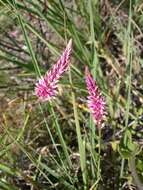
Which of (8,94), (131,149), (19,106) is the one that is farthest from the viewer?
(19,106)

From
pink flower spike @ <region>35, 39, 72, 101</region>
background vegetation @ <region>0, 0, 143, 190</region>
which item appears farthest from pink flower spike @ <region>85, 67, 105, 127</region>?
background vegetation @ <region>0, 0, 143, 190</region>

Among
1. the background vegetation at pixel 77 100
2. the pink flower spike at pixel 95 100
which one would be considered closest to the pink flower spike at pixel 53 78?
the pink flower spike at pixel 95 100

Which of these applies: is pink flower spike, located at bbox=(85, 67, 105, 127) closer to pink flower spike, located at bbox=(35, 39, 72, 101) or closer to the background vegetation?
pink flower spike, located at bbox=(35, 39, 72, 101)

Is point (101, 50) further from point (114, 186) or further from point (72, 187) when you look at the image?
point (72, 187)

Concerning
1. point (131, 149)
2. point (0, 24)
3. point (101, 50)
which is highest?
point (0, 24)

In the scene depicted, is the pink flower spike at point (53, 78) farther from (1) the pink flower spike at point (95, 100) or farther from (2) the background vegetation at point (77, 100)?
(2) the background vegetation at point (77, 100)

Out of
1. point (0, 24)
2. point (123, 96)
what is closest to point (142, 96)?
point (123, 96)
